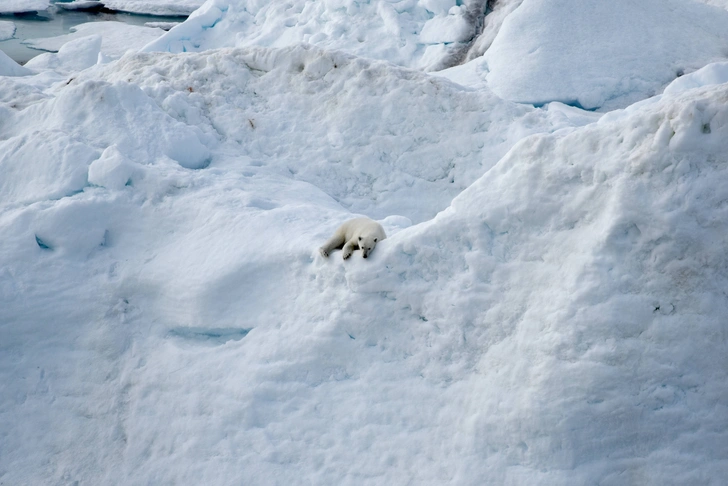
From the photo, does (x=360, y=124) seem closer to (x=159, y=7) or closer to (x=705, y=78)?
(x=705, y=78)

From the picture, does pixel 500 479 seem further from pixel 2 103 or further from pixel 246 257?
pixel 2 103

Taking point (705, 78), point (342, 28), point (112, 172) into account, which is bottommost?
point (342, 28)

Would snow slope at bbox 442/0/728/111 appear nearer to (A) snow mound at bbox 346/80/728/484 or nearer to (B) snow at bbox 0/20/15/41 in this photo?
(A) snow mound at bbox 346/80/728/484

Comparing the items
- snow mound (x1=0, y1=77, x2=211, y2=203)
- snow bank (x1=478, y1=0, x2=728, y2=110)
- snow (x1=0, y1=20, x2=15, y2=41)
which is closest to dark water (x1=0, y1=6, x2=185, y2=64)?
snow (x1=0, y1=20, x2=15, y2=41)

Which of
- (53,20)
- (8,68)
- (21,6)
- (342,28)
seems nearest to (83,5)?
(21,6)

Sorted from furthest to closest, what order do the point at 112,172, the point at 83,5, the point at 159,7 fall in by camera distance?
the point at 83,5 < the point at 159,7 < the point at 112,172

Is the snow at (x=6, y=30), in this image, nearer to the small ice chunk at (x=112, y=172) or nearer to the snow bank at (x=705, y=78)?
the small ice chunk at (x=112, y=172)

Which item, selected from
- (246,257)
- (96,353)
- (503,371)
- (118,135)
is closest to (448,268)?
(503,371)
